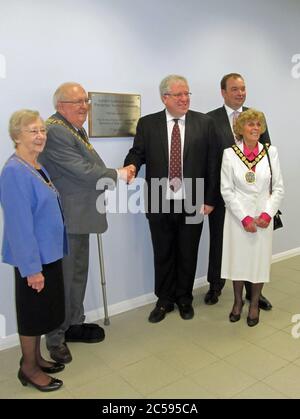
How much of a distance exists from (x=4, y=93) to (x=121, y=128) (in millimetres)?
870

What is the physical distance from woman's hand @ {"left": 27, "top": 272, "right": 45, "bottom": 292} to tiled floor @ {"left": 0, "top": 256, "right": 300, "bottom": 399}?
611 mm

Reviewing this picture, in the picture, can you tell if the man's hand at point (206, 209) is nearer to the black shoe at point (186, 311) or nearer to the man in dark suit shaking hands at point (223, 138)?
the man in dark suit shaking hands at point (223, 138)

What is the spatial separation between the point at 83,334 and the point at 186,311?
2.62 feet

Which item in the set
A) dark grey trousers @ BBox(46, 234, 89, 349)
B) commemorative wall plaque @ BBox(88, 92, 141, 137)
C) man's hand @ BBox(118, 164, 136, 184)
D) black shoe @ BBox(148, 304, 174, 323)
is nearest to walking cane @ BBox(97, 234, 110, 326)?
dark grey trousers @ BBox(46, 234, 89, 349)

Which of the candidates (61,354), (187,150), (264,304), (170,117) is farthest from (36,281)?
(264,304)

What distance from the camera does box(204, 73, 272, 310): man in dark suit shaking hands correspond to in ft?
10.0

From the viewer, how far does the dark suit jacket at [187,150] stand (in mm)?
2846

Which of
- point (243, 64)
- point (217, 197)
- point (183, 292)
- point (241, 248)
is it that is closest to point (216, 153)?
point (217, 197)

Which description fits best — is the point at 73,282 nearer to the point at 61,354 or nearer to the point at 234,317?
the point at 61,354

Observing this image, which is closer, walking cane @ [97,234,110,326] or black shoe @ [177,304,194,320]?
walking cane @ [97,234,110,326]

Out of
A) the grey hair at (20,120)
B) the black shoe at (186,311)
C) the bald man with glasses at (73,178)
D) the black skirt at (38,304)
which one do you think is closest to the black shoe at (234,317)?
the black shoe at (186,311)

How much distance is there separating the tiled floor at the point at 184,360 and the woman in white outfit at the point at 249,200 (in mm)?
295

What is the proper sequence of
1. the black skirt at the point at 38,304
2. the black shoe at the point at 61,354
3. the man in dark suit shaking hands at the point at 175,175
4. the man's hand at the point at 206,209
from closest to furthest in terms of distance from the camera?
1. the black skirt at the point at 38,304
2. the black shoe at the point at 61,354
3. the man in dark suit shaking hands at the point at 175,175
4. the man's hand at the point at 206,209

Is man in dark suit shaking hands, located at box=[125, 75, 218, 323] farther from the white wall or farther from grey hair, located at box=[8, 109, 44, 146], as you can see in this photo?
grey hair, located at box=[8, 109, 44, 146]
